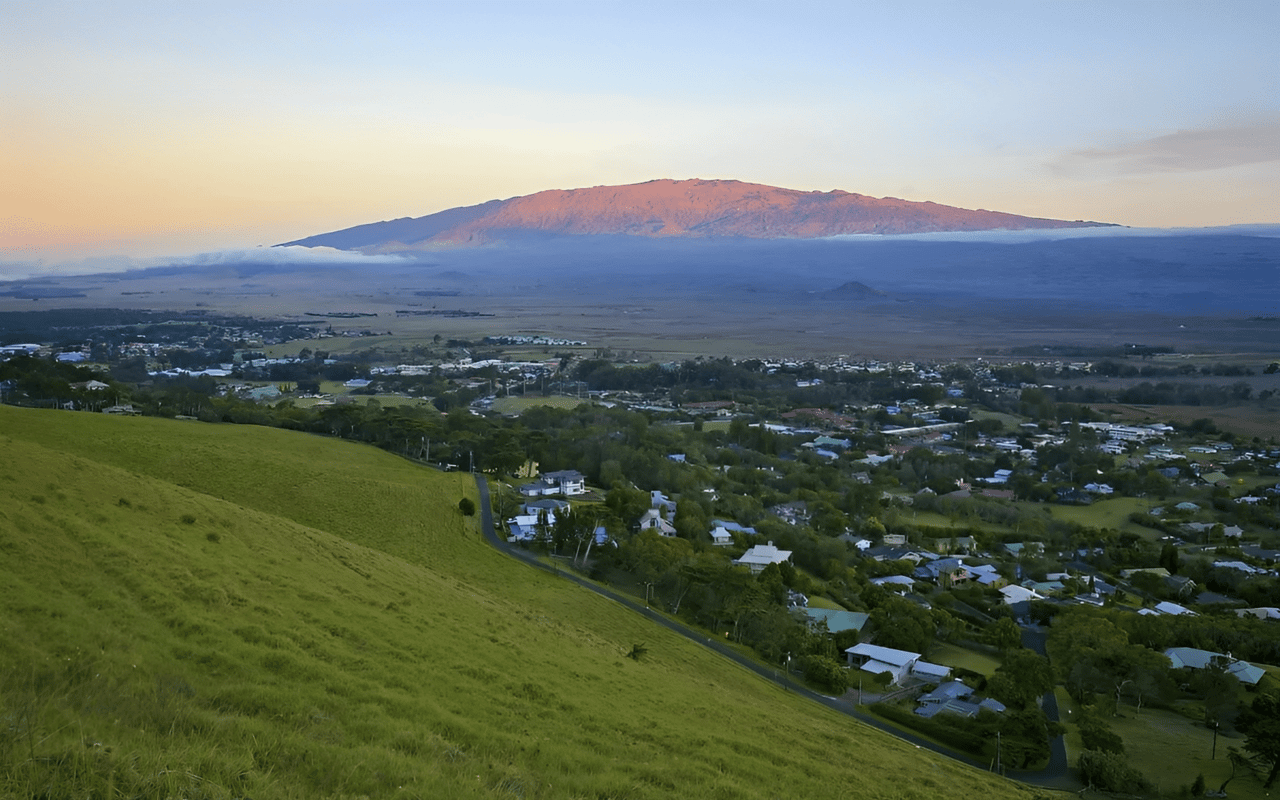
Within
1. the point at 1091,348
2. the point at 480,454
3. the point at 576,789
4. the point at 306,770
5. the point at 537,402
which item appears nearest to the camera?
the point at 306,770

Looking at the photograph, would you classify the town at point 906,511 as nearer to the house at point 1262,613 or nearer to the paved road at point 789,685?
the house at point 1262,613

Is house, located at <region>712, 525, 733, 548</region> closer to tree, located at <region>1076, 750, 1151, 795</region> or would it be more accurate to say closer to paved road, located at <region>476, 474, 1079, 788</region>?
paved road, located at <region>476, 474, 1079, 788</region>

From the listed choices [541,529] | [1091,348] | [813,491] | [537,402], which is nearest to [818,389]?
[537,402]

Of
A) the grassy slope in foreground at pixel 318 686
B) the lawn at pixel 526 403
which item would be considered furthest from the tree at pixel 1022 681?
the lawn at pixel 526 403

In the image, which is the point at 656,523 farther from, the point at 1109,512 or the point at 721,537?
the point at 1109,512

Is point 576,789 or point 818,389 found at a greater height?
point 576,789

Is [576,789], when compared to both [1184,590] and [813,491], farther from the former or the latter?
[813,491]

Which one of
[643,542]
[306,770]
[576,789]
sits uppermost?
[306,770]
